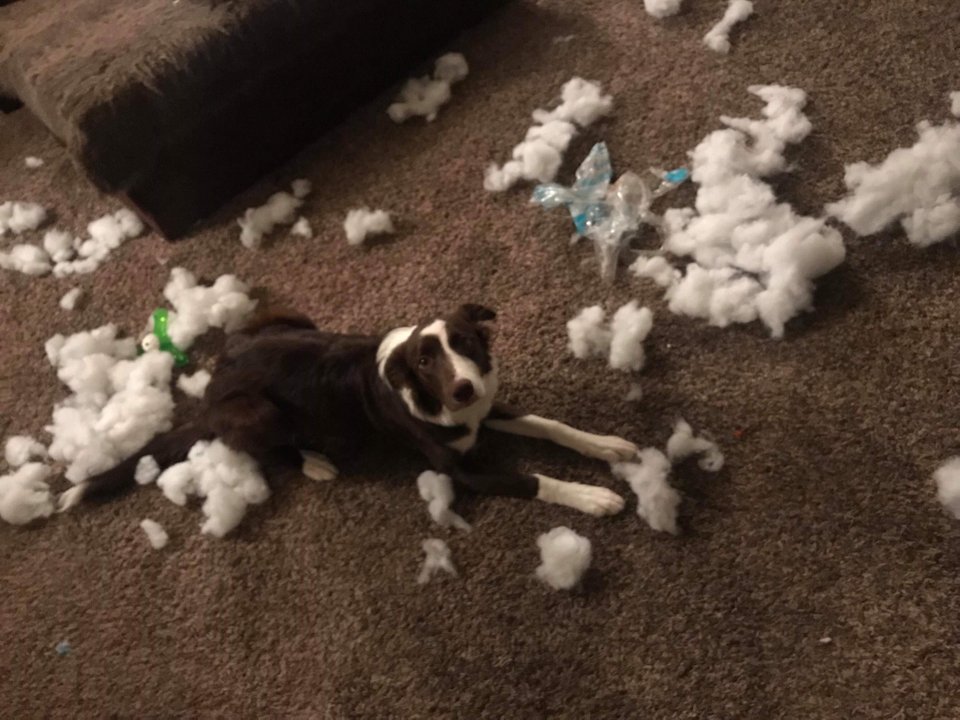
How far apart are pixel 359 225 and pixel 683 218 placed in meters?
1.01

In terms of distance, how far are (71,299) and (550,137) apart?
1.69 meters

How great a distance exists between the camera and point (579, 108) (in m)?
2.52

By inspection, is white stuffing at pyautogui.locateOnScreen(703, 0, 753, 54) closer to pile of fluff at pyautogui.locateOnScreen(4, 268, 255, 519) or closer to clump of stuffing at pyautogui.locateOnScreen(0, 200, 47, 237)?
pile of fluff at pyautogui.locateOnScreen(4, 268, 255, 519)

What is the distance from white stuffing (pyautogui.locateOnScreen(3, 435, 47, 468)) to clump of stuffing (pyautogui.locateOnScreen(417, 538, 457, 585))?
1.24 meters

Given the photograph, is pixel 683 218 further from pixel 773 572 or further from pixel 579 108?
pixel 773 572

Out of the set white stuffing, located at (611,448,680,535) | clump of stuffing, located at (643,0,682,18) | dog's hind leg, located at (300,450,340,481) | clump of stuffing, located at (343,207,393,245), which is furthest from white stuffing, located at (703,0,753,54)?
dog's hind leg, located at (300,450,340,481)

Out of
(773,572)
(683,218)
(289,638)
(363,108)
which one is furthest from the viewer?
(363,108)

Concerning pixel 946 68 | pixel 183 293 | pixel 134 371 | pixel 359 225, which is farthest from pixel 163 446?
pixel 946 68

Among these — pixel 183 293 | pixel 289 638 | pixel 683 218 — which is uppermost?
pixel 683 218

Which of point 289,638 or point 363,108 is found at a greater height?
point 363,108

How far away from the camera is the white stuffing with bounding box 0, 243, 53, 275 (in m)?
2.75

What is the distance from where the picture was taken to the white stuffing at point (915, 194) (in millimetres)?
2016

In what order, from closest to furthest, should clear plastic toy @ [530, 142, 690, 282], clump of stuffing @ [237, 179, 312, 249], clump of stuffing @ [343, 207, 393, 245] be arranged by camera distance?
1. clear plastic toy @ [530, 142, 690, 282]
2. clump of stuffing @ [343, 207, 393, 245]
3. clump of stuffing @ [237, 179, 312, 249]

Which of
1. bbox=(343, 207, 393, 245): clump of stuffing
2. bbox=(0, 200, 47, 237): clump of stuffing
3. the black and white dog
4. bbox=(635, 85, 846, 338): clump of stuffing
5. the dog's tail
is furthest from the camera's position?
bbox=(0, 200, 47, 237): clump of stuffing
